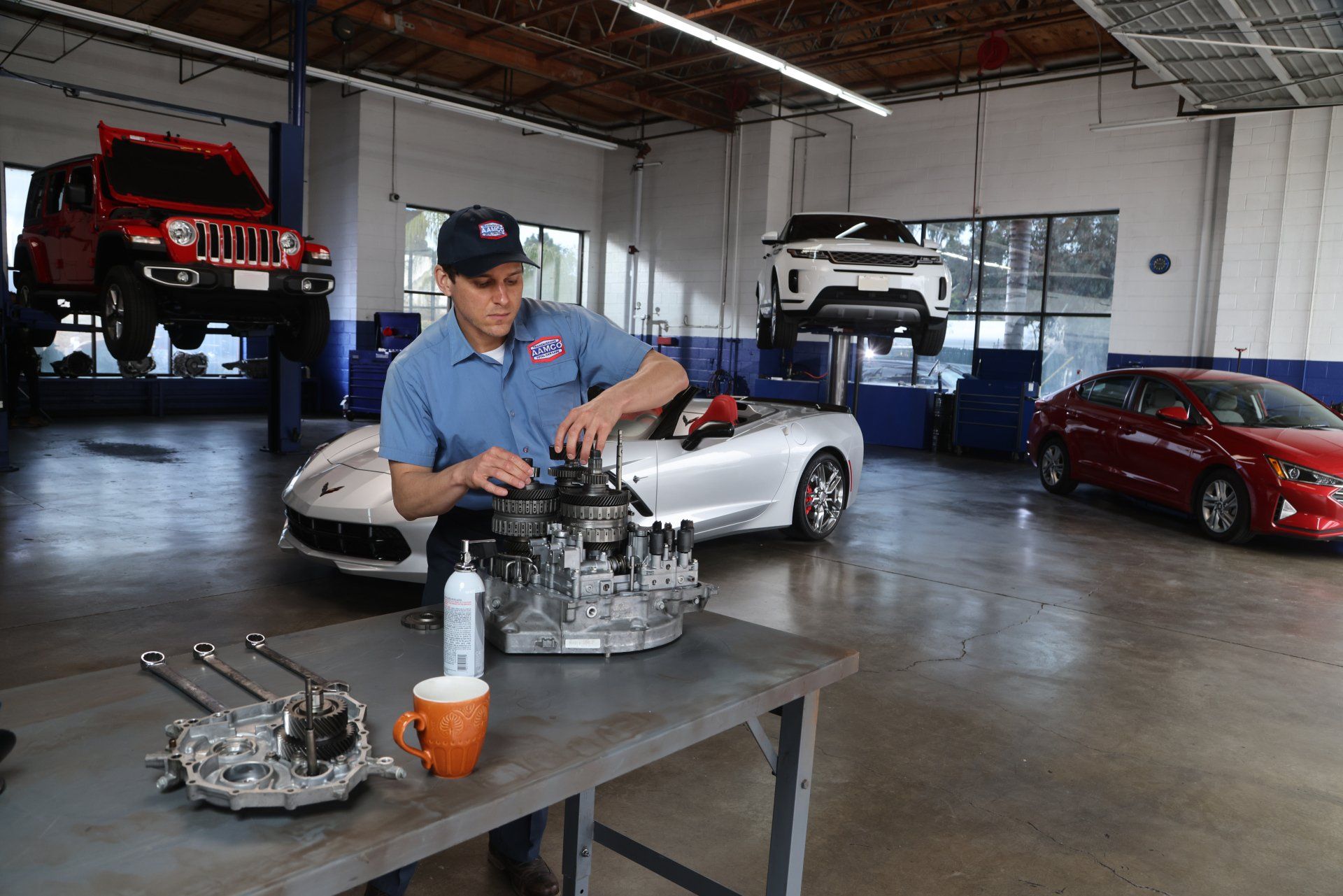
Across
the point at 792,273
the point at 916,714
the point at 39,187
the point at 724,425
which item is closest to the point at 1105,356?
the point at 792,273

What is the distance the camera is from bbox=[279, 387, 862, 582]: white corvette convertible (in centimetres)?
420

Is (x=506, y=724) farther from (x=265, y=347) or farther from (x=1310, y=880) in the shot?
(x=265, y=347)

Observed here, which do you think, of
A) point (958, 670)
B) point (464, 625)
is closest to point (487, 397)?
point (464, 625)

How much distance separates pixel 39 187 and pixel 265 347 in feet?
22.8

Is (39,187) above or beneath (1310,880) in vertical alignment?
above

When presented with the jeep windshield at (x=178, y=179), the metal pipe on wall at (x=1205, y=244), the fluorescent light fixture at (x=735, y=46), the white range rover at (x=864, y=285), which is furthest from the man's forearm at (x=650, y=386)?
the metal pipe on wall at (x=1205, y=244)

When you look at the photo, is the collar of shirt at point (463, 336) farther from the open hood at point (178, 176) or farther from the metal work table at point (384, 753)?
the open hood at point (178, 176)

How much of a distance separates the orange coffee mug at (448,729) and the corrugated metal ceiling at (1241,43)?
332 inches

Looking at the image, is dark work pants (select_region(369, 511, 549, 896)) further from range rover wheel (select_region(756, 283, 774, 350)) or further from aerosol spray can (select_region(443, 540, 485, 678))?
range rover wheel (select_region(756, 283, 774, 350))

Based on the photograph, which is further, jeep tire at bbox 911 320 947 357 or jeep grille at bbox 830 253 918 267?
jeep tire at bbox 911 320 947 357

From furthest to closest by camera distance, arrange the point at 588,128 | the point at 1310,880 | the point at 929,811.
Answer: the point at 588,128 < the point at 929,811 < the point at 1310,880

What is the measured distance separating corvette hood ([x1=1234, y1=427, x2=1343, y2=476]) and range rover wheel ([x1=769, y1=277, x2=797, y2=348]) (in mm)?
4319

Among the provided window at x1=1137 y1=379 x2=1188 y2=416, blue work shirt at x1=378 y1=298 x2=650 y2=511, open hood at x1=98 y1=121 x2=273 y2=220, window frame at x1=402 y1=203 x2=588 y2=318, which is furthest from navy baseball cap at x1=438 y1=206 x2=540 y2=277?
window frame at x1=402 y1=203 x2=588 y2=318

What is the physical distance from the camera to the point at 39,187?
343 inches
